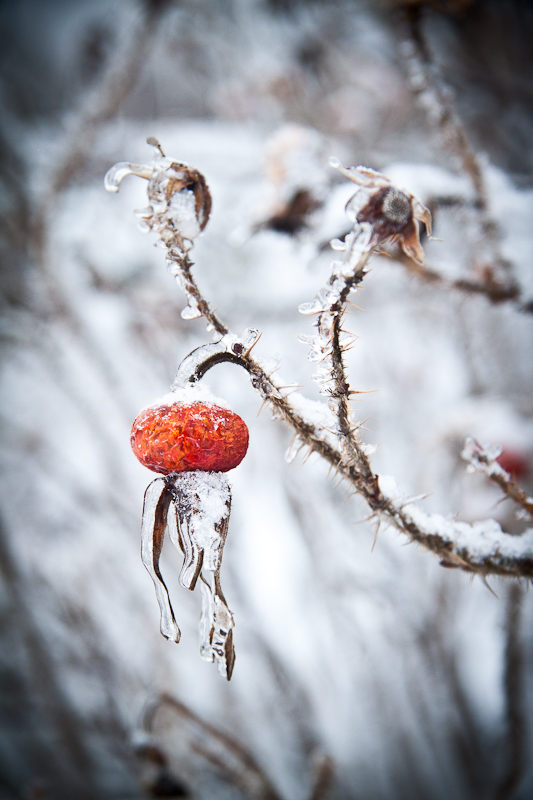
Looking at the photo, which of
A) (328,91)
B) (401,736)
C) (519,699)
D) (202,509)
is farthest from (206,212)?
(401,736)

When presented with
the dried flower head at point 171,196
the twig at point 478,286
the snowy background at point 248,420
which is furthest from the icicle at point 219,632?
the snowy background at point 248,420

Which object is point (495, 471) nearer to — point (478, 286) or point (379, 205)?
point (379, 205)

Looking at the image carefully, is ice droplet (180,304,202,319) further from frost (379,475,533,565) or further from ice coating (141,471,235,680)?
frost (379,475,533,565)

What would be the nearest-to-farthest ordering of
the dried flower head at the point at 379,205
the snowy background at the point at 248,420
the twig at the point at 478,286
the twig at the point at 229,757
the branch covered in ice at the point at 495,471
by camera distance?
1. the dried flower head at the point at 379,205
2. the branch covered in ice at the point at 495,471
3. the twig at the point at 478,286
4. the twig at the point at 229,757
5. the snowy background at the point at 248,420

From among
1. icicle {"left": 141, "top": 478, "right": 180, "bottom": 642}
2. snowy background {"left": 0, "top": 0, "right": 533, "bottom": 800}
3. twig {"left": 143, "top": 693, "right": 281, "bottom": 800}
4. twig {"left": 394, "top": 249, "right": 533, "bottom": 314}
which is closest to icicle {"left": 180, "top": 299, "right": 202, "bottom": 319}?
icicle {"left": 141, "top": 478, "right": 180, "bottom": 642}

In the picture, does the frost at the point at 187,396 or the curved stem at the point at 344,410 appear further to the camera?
the frost at the point at 187,396

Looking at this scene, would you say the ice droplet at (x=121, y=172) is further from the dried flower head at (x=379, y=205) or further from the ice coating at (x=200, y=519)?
the ice coating at (x=200, y=519)

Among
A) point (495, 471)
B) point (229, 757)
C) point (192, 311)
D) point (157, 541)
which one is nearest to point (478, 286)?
point (495, 471)

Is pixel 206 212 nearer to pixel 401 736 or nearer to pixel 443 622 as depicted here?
pixel 443 622
